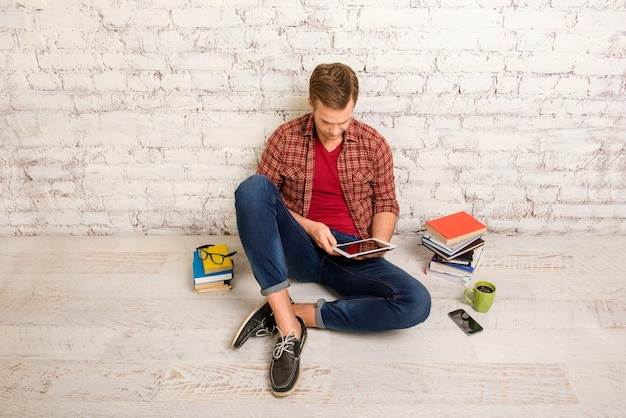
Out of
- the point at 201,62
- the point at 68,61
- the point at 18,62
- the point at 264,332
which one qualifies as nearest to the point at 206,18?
the point at 201,62

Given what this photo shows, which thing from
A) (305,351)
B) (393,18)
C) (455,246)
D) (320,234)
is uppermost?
(393,18)

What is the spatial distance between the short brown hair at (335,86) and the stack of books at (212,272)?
804 millimetres

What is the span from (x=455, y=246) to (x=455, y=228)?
8 centimetres

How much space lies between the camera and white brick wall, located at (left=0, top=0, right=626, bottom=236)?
1.86 m

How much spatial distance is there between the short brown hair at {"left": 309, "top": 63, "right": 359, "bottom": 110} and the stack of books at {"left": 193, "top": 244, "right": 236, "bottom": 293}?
0.80 meters

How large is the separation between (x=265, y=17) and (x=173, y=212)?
3.43ft

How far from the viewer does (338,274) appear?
1.76 metres

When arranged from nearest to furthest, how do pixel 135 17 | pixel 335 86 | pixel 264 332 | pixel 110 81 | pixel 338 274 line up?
1. pixel 335 86
2. pixel 264 332
3. pixel 338 274
4. pixel 135 17
5. pixel 110 81

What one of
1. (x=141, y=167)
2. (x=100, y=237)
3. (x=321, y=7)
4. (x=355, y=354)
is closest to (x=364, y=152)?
(x=321, y=7)

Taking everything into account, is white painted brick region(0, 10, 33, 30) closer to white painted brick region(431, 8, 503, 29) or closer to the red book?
white painted brick region(431, 8, 503, 29)

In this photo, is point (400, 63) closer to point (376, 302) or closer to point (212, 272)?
point (376, 302)

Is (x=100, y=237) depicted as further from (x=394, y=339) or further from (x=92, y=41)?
(x=394, y=339)

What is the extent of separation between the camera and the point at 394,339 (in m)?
1.64

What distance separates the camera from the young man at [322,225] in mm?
1535
